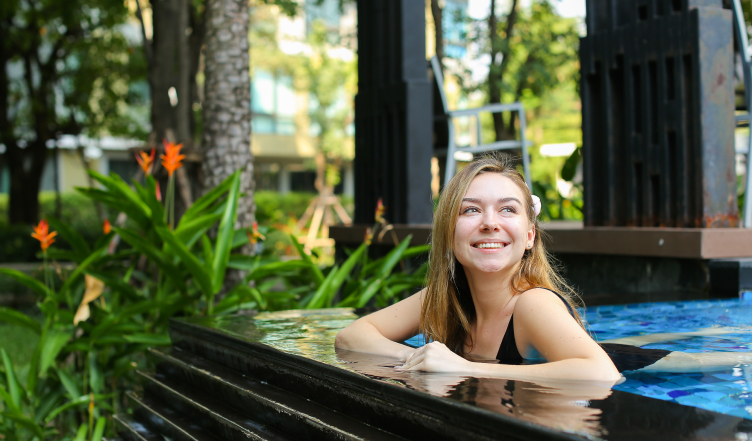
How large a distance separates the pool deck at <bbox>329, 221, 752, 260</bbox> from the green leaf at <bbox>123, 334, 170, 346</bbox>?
7.00ft

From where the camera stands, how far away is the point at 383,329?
8.22 feet

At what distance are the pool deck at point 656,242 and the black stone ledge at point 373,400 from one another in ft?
4.81

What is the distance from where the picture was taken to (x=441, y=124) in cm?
680

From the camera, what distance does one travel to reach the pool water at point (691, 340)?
6.14 feet

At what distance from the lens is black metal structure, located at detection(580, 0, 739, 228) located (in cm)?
378

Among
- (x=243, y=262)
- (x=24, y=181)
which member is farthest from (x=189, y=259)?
(x=24, y=181)

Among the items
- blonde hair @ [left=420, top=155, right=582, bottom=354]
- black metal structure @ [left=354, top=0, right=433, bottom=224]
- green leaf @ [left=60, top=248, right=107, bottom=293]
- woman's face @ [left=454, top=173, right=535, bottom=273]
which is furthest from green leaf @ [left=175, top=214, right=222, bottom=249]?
black metal structure @ [left=354, top=0, right=433, bottom=224]

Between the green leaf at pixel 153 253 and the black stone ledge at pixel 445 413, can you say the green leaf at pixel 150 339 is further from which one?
the black stone ledge at pixel 445 413

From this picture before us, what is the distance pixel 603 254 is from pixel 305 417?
9.44 ft

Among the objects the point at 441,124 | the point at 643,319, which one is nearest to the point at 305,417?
the point at 643,319

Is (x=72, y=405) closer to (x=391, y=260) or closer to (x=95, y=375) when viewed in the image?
(x=95, y=375)

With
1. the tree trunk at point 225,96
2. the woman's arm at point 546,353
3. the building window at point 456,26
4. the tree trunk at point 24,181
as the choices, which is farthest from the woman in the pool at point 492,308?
the tree trunk at point 24,181

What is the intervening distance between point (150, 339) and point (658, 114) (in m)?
3.23

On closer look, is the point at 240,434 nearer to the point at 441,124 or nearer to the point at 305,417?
the point at 305,417
